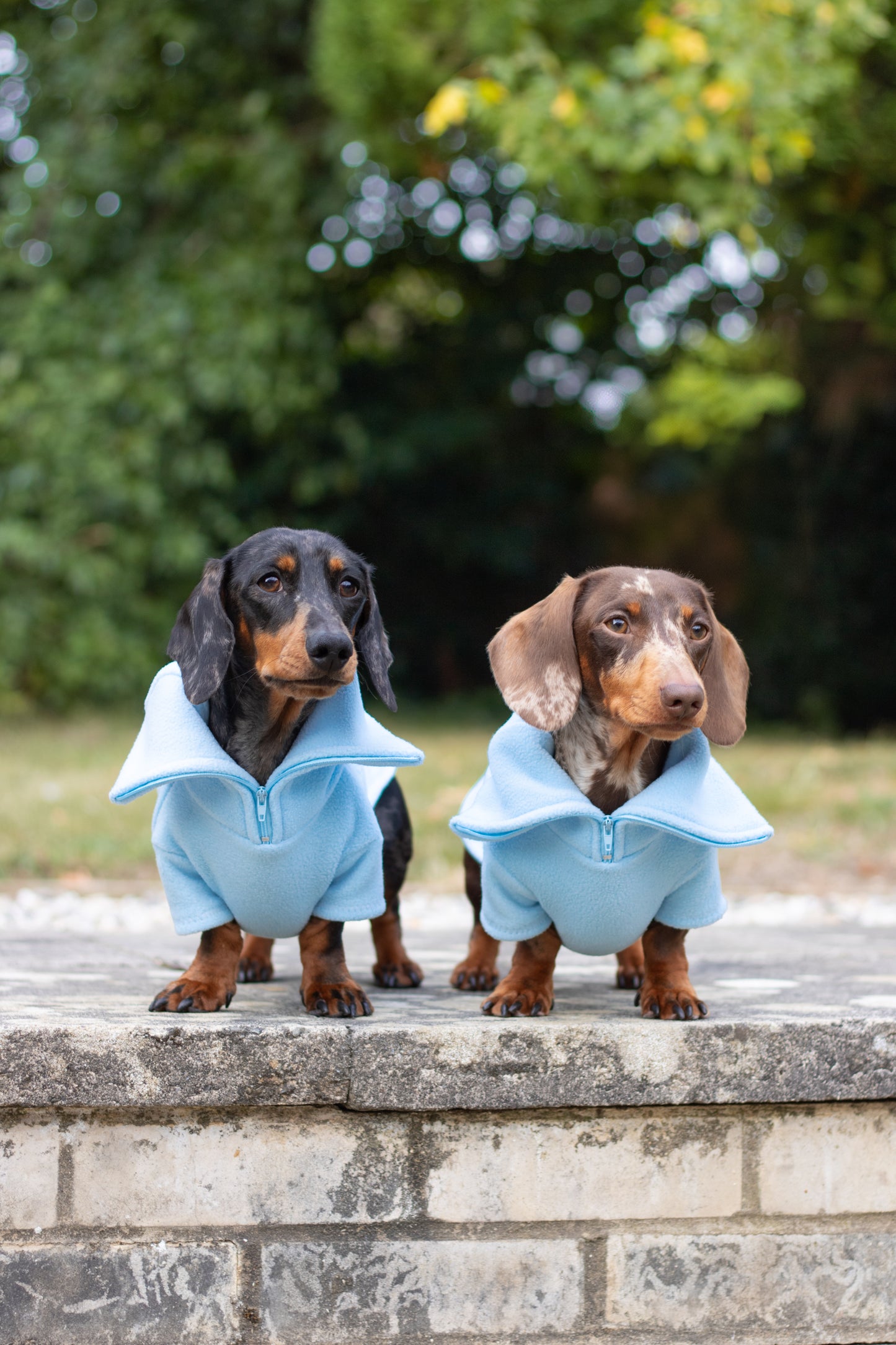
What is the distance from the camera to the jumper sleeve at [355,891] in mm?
2719

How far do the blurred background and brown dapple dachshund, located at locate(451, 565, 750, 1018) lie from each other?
2.50 m

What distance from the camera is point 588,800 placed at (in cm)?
265

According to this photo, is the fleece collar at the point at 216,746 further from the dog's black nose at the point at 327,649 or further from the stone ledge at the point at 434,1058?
the stone ledge at the point at 434,1058

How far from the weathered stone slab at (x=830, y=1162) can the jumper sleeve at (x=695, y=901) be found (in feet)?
1.36

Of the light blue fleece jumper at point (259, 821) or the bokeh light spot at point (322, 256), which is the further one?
the bokeh light spot at point (322, 256)

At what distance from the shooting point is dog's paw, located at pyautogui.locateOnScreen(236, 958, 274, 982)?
3178 mm

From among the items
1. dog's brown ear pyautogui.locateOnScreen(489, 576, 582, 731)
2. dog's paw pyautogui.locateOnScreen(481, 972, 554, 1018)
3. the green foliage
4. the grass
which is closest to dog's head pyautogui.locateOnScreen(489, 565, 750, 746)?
dog's brown ear pyautogui.locateOnScreen(489, 576, 582, 731)

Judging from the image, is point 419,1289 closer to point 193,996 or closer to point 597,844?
point 193,996

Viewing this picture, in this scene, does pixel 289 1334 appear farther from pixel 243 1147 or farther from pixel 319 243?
pixel 319 243

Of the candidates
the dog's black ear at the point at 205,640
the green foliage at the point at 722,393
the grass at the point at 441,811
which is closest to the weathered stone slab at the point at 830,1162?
the dog's black ear at the point at 205,640

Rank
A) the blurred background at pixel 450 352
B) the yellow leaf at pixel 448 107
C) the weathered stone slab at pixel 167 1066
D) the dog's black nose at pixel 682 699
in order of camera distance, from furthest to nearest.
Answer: the blurred background at pixel 450 352 → the yellow leaf at pixel 448 107 → the dog's black nose at pixel 682 699 → the weathered stone slab at pixel 167 1066

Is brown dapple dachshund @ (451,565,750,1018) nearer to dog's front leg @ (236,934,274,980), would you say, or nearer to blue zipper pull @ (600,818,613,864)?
blue zipper pull @ (600,818,613,864)

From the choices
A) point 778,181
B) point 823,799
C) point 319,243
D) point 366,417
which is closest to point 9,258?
point 319,243

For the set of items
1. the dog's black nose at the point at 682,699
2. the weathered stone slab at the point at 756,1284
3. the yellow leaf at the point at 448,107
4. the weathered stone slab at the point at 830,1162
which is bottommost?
the weathered stone slab at the point at 756,1284
